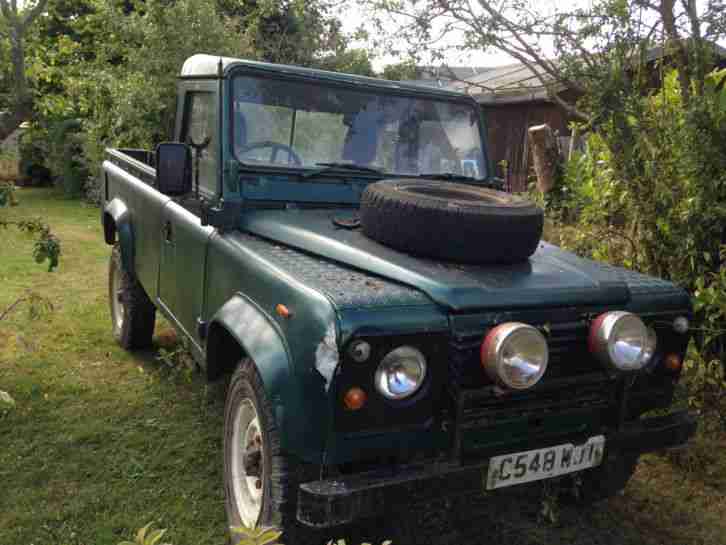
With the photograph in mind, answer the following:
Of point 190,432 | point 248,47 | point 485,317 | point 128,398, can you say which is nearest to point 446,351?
point 485,317

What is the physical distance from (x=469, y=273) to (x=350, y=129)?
1.36 metres

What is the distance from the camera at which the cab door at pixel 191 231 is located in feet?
10.8

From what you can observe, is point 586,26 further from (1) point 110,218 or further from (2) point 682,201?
(1) point 110,218

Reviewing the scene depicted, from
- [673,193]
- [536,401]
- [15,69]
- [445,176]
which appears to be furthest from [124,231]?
[673,193]

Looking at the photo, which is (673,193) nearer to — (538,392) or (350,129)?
(350,129)

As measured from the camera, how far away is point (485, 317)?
86.8 inches

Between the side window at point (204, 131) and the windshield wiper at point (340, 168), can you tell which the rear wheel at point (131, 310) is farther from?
the windshield wiper at point (340, 168)

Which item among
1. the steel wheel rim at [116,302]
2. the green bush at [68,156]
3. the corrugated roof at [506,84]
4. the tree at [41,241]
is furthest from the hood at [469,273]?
the green bush at [68,156]

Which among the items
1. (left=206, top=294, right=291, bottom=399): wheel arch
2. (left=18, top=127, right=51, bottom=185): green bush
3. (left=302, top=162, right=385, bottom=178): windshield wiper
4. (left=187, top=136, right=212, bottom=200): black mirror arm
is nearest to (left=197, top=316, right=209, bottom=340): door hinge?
(left=206, top=294, right=291, bottom=399): wheel arch

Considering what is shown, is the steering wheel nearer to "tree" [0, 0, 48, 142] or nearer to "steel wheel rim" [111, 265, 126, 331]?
"tree" [0, 0, 48, 142]

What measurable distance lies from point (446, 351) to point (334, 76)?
1.91m

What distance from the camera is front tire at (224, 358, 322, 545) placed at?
226 cm

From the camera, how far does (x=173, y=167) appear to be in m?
3.30

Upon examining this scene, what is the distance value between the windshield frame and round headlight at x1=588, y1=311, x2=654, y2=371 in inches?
59.9
